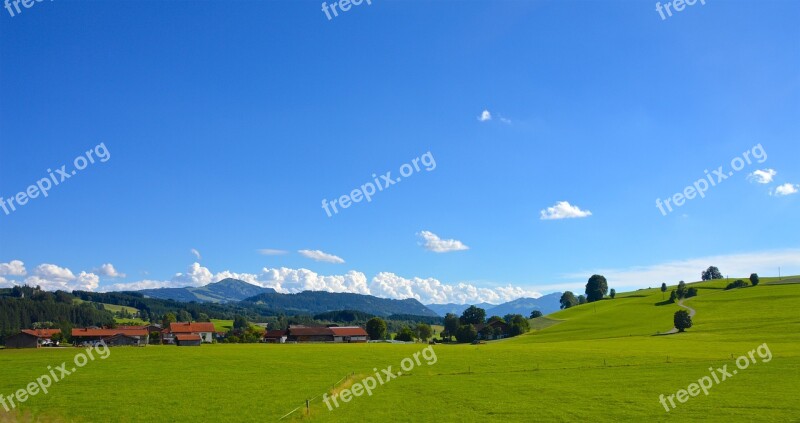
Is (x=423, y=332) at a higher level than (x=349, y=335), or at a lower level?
lower

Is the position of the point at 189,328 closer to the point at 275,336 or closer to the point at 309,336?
the point at 275,336

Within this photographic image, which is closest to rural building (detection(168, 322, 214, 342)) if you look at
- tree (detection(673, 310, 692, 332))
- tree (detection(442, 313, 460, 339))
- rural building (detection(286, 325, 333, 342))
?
rural building (detection(286, 325, 333, 342))

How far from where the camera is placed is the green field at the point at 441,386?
39594 mm

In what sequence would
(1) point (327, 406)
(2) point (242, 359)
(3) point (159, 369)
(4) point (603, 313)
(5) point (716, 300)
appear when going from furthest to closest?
(4) point (603, 313), (5) point (716, 300), (2) point (242, 359), (3) point (159, 369), (1) point (327, 406)

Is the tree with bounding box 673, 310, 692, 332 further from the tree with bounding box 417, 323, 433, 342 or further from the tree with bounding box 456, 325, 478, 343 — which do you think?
the tree with bounding box 417, 323, 433, 342

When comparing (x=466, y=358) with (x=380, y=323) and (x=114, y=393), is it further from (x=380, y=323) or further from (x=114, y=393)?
(x=380, y=323)

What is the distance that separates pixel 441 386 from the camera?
5269cm

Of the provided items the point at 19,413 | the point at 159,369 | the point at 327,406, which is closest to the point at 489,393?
the point at 327,406

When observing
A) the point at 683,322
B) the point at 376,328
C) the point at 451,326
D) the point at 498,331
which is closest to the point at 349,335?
the point at 376,328

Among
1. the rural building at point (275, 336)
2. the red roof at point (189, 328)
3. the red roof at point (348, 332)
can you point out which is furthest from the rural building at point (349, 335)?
the red roof at point (189, 328)

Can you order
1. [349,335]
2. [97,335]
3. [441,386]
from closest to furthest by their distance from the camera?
[441,386] < [97,335] < [349,335]

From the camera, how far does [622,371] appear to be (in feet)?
199

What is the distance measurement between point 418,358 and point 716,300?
130 meters

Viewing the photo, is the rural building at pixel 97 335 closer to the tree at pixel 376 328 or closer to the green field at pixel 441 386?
the green field at pixel 441 386
